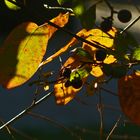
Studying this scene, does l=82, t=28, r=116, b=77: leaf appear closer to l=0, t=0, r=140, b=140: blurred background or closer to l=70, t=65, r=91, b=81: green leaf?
l=70, t=65, r=91, b=81: green leaf

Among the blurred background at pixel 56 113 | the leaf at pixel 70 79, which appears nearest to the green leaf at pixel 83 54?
the leaf at pixel 70 79

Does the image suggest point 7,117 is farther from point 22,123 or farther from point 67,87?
point 67,87

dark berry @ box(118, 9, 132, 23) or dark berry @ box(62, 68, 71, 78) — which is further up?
dark berry @ box(118, 9, 132, 23)

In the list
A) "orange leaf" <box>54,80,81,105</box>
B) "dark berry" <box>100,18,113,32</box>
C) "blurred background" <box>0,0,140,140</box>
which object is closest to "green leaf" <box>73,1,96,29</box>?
"dark berry" <box>100,18,113,32</box>

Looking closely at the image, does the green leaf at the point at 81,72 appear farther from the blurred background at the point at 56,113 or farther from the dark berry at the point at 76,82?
the blurred background at the point at 56,113

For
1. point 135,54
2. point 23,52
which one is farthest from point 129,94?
point 23,52

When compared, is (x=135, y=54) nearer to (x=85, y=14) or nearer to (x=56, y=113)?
(x=85, y=14)

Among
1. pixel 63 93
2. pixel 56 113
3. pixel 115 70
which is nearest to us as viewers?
pixel 115 70
